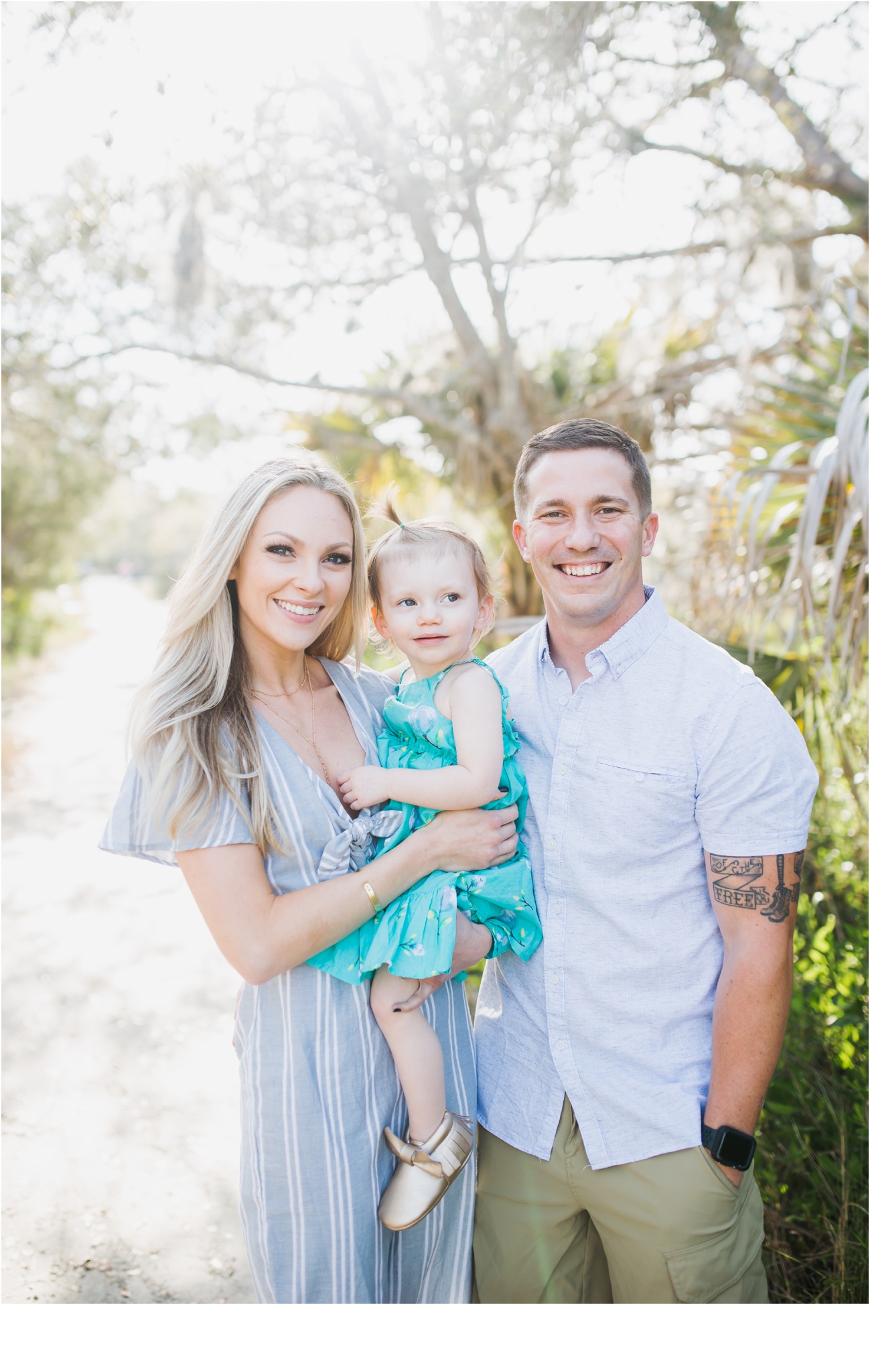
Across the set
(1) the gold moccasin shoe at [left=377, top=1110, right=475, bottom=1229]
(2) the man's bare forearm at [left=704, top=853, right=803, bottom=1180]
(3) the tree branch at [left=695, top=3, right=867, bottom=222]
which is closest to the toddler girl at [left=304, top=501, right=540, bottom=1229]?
(1) the gold moccasin shoe at [left=377, top=1110, right=475, bottom=1229]

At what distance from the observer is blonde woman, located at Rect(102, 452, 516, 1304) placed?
6.06 ft

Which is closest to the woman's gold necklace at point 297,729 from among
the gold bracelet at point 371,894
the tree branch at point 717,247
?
the gold bracelet at point 371,894

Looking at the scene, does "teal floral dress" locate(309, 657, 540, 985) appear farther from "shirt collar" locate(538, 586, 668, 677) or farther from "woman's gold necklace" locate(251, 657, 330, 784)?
"shirt collar" locate(538, 586, 668, 677)

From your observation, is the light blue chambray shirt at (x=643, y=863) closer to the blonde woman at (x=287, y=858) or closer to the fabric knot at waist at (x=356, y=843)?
the blonde woman at (x=287, y=858)

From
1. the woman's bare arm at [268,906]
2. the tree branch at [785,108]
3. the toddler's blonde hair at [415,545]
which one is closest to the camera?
the woman's bare arm at [268,906]

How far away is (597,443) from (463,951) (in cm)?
129

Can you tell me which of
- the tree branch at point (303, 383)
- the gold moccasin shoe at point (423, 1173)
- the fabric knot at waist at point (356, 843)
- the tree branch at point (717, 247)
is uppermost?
the tree branch at point (717, 247)

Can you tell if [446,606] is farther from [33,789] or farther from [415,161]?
[33,789]

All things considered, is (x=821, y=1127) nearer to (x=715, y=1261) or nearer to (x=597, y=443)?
(x=715, y=1261)

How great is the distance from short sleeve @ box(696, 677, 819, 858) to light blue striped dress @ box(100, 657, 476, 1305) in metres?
0.83

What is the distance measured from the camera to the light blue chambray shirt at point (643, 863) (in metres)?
1.91

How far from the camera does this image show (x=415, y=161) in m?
6.15

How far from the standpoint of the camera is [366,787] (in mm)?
2061

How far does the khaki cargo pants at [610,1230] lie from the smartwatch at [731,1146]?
0.03 metres
